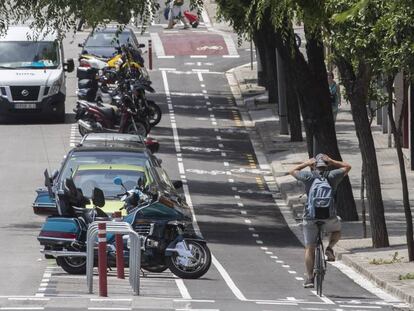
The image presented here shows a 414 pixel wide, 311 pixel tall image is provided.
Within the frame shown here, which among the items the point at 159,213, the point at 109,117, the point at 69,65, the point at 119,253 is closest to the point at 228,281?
the point at 159,213

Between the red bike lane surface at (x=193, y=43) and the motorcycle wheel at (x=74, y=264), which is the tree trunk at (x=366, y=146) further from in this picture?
the red bike lane surface at (x=193, y=43)

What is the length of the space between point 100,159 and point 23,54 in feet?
61.1

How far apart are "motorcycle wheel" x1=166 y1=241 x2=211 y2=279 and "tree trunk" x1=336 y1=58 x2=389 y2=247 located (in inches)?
215

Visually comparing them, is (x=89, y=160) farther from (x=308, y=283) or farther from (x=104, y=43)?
(x=104, y=43)

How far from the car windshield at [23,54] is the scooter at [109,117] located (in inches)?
151

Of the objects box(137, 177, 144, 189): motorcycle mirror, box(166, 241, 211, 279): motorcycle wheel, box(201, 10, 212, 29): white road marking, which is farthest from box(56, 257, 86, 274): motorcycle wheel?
box(201, 10, 212, 29): white road marking

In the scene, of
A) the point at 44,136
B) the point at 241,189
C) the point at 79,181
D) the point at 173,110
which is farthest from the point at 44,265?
the point at 173,110

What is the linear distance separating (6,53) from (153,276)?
73.1 ft

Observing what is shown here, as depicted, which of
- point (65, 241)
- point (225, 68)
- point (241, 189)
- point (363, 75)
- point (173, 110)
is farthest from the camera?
point (225, 68)

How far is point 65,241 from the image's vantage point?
20094 mm

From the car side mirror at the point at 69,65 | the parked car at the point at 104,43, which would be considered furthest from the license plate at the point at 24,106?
the parked car at the point at 104,43

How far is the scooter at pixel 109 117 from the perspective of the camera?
125ft

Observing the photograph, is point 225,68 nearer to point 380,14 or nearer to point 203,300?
point 380,14

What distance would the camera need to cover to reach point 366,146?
25.4m
